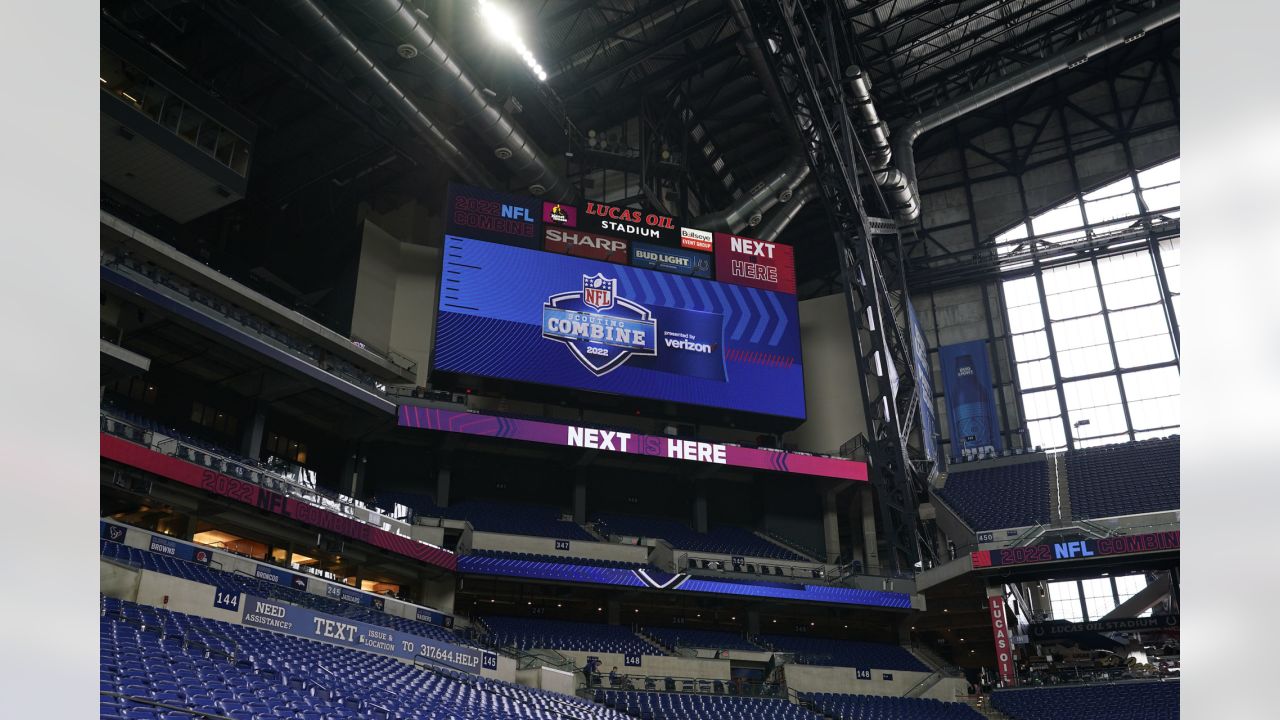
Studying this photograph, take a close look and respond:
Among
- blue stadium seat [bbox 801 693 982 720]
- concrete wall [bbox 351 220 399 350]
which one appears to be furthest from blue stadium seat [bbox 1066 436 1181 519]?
concrete wall [bbox 351 220 399 350]

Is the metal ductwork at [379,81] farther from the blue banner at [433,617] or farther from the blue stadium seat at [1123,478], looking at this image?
the blue stadium seat at [1123,478]

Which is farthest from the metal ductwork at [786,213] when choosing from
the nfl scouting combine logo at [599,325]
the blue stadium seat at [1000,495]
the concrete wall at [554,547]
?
the concrete wall at [554,547]

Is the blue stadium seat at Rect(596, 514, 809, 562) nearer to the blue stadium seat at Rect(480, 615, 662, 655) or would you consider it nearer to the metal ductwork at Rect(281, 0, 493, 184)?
the blue stadium seat at Rect(480, 615, 662, 655)

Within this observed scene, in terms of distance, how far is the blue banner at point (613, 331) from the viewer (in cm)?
3253

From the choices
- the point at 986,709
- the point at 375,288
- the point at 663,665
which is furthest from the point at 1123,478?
the point at 375,288

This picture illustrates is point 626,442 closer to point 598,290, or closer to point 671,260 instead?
point 598,290

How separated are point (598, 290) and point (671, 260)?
3.56 m

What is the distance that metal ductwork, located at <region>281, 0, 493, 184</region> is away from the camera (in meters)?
26.2

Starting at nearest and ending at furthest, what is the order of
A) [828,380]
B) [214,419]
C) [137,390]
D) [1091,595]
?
[137,390]
[214,419]
[1091,595]
[828,380]

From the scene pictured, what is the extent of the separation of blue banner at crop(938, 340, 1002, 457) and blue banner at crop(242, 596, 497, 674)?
27.2m

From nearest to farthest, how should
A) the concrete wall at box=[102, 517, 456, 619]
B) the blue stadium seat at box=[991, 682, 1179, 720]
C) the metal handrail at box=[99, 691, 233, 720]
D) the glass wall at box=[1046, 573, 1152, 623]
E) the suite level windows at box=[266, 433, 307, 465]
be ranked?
the metal handrail at box=[99, 691, 233, 720] < the concrete wall at box=[102, 517, 456, 619] < the blue stadium seat at box=[991, 682, 1179, 720] < the suite level windows at box=[266, 433, 307, 465] < the glass wall at box=[1046, 573, 1152, 623]

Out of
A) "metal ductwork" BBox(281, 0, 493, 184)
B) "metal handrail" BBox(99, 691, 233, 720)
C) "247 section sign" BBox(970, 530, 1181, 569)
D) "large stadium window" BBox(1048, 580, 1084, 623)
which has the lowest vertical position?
"metal handrail" BBox(99, 691, 233, 720)

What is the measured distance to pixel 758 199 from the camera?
39406mm
